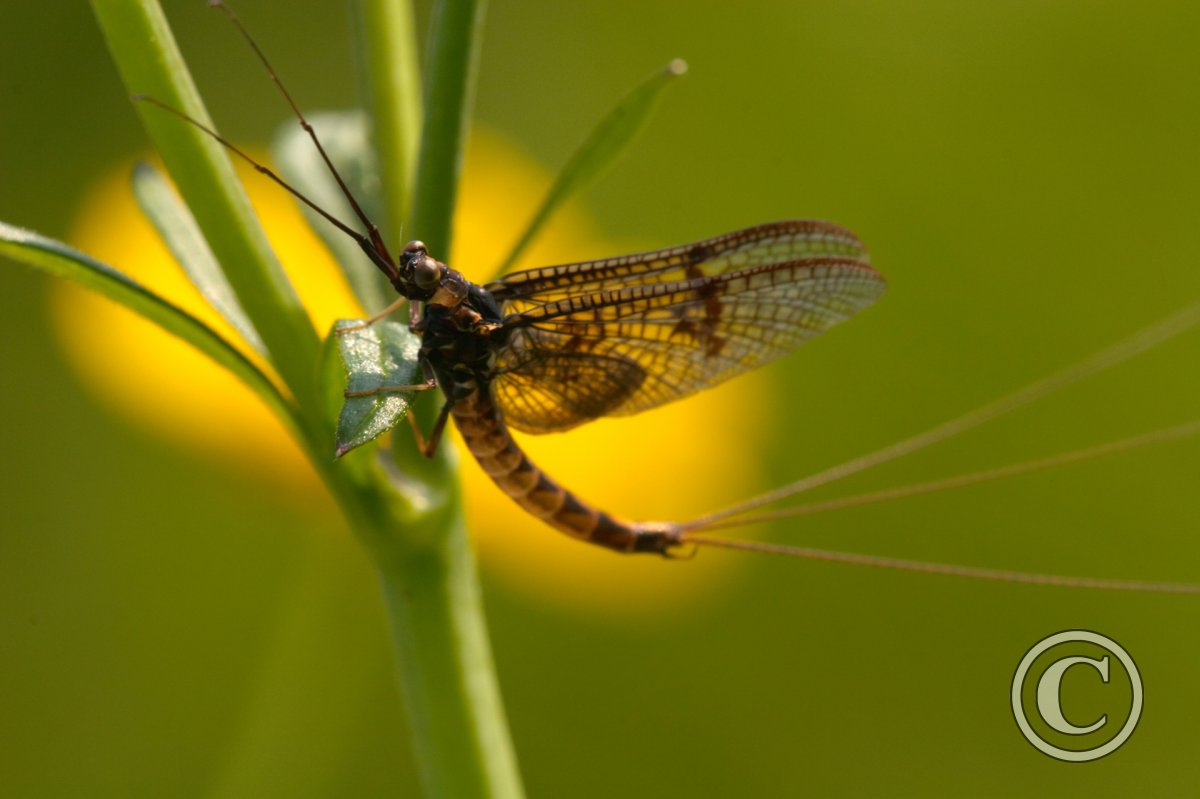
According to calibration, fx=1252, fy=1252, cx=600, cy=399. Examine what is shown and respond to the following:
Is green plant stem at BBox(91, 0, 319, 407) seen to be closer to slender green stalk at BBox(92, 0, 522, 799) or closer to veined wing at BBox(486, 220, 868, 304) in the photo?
slender green stalk at BBox(92, 0, 522, 799)

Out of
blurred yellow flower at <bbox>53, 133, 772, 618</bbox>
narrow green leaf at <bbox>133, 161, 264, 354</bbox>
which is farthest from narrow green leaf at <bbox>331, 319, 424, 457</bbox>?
blurred yellow flower at <bbox>53, 133, 772, 618</bbox>

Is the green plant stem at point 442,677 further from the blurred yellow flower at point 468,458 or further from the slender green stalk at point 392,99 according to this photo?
the blurred yellow flower at point 468,458

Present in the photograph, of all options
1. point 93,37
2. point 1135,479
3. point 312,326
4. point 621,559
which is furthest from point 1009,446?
point 93,37

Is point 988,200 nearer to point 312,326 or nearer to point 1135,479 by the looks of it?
point 1135,479

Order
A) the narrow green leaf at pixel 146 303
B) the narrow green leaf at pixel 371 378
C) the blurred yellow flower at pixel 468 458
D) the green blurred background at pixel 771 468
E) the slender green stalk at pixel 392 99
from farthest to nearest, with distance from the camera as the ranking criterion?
the green blurred background at pixel 771 468, the blurred yellow flower at pixel 468 458, the slender green stalk at pixel 392 99, the narrow green leaf at pixel 146 303, the narrow green leaf at pixel 371 378

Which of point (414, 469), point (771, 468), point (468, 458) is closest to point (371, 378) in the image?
point (414, 469)

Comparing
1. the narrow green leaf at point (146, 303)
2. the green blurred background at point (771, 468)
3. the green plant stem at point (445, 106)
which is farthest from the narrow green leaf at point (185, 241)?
the green blurred background at point (771, 468)

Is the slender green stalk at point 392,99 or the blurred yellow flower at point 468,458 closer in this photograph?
the slender green stalk at point 392,99
